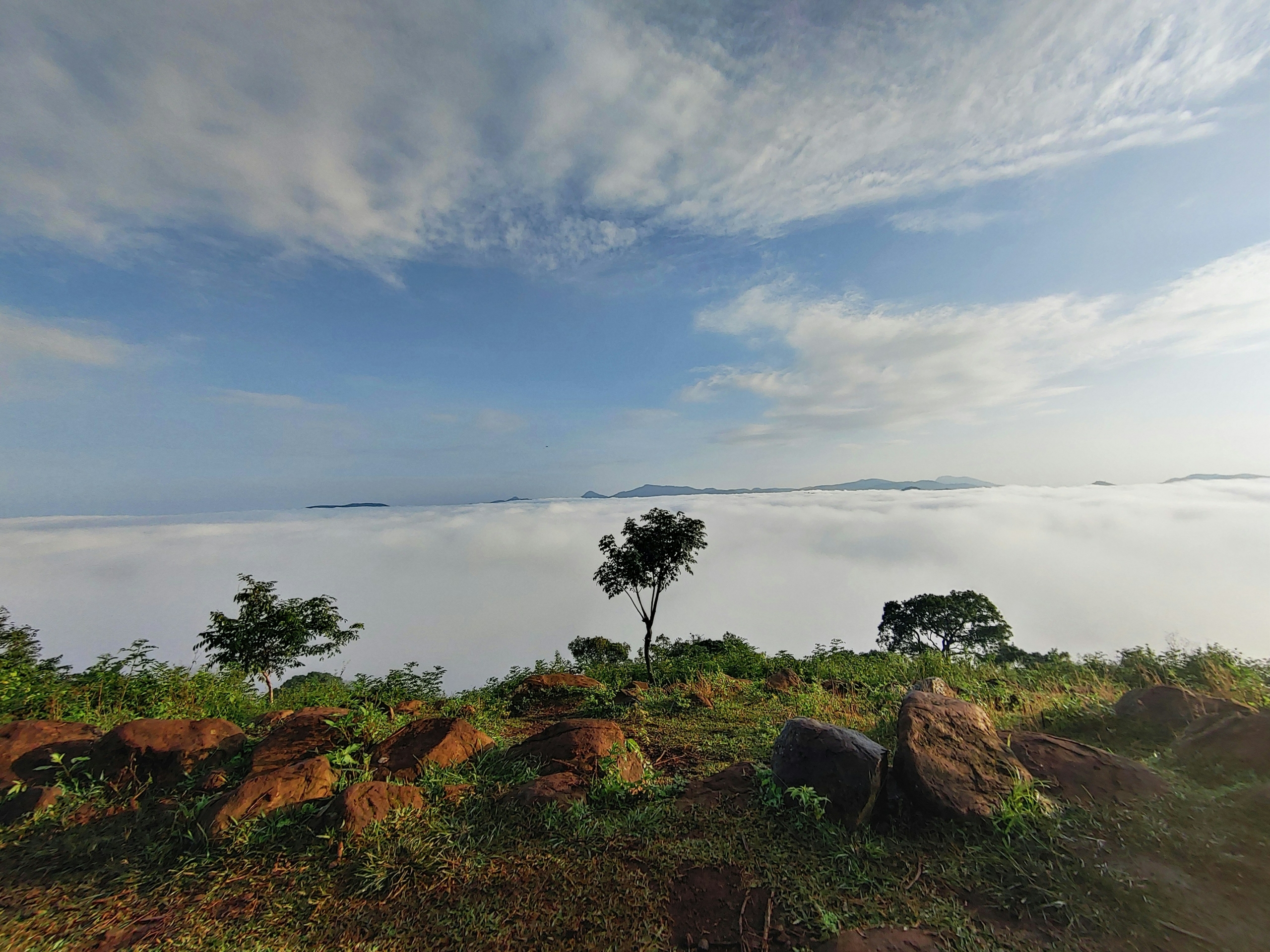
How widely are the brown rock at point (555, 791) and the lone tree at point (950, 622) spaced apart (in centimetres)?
2837

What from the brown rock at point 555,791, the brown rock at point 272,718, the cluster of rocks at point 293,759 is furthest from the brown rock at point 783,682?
the brown rock at point 272,718

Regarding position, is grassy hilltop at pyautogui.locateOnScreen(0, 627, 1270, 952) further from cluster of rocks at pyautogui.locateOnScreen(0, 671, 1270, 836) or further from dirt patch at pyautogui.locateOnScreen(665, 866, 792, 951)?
cluster of rocks at pyautogui.locateOnScreen(0, 671, 1270, 836)

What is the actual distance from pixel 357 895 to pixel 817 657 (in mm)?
14086

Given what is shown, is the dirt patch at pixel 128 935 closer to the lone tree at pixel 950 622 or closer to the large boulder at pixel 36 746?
the large boulder at pixel 36 746

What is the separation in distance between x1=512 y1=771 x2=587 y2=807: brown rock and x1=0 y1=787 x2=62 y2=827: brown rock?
470 centimetres

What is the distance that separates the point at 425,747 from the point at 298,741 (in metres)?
1.51

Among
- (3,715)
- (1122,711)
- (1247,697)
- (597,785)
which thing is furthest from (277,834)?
(1247,697)

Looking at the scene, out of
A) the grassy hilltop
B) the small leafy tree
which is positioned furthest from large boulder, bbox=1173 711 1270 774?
the small leafy tree

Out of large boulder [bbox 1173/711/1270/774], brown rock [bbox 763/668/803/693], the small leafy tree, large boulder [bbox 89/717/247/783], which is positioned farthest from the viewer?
the small leafy tree

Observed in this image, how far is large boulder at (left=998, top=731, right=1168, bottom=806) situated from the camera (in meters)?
4.55

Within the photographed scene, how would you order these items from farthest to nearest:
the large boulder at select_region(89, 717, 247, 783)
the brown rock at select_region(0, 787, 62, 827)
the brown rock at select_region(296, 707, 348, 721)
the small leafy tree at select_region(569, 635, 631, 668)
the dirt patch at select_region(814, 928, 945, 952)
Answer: the small leafy tree at select_region(569, 635, 631, 668), the brown rock at select_region(296, 707, 348, 721), the large boulder at select_region(89, 717, 247, 783), the brown rock at select_region(0, 787, 62, 827), the dirt patch at select_region(814, 928, 945, 952)

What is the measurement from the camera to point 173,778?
5453 millimetres

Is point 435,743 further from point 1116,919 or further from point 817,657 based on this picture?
point 817,657

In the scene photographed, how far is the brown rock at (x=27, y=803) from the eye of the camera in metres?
4.78
